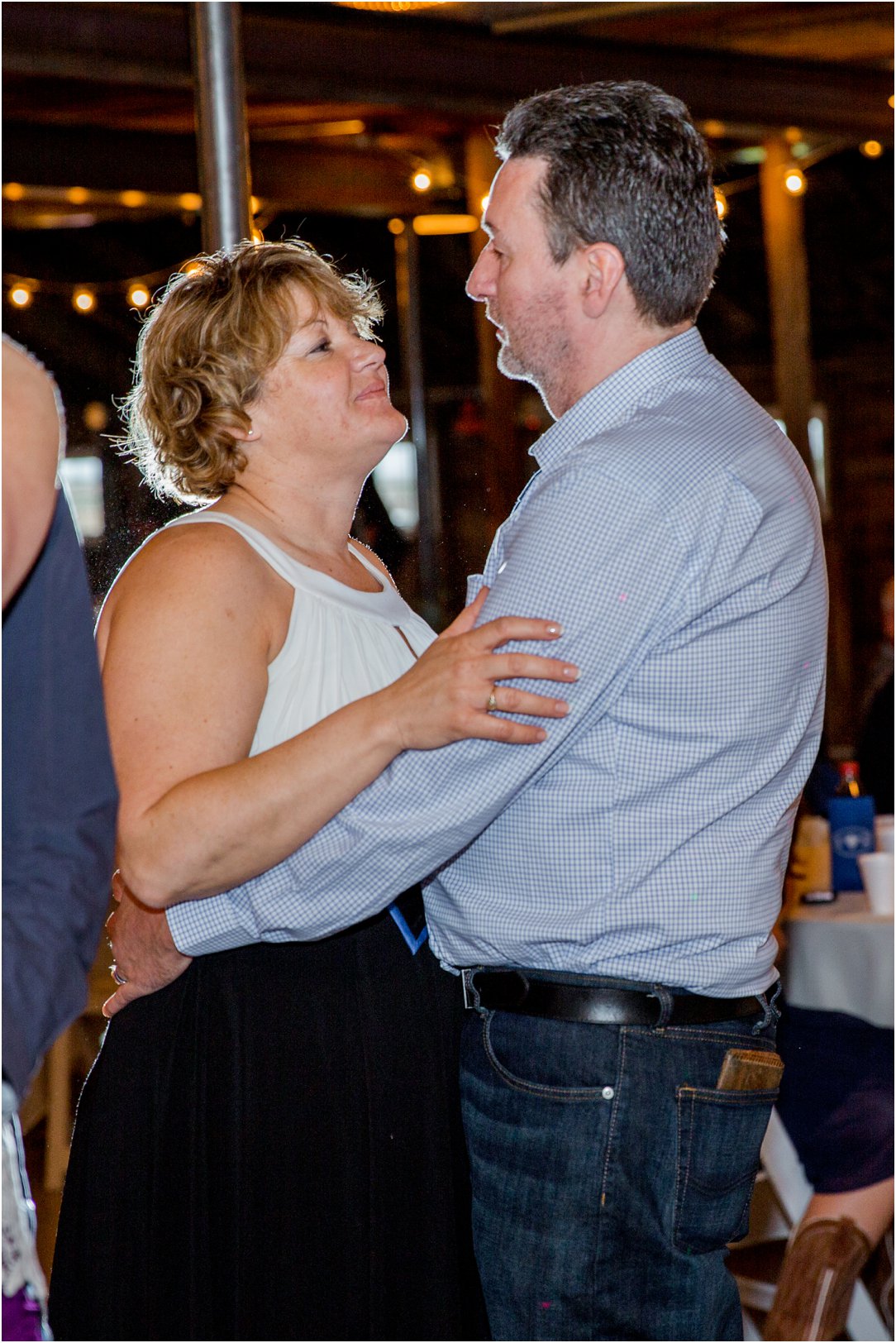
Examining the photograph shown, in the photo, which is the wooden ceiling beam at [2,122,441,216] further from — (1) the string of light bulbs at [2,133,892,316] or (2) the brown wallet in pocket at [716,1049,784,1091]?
(2) the brown wallet in pocket at [716,1049,784,1091]

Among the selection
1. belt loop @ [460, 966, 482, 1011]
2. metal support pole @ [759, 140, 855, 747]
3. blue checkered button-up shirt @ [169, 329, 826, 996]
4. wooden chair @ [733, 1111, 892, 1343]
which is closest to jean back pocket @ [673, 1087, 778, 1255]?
blue checkered button-up shirt @ [169, 329, 826, 996]

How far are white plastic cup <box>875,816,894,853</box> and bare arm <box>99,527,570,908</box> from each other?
255 centimetres

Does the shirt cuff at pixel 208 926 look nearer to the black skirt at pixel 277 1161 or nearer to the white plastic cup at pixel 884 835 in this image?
the black skirt at pixel 277 1161

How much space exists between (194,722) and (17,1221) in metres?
0.63

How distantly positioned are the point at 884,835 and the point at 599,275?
2.62 meters

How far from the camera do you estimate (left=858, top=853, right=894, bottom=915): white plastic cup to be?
11.4 feet

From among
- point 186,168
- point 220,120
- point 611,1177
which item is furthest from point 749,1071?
point 186,168

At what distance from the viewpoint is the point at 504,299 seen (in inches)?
60.3

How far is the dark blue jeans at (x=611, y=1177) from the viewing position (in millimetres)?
1382

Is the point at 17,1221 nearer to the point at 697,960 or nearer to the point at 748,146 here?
the point at 697,960

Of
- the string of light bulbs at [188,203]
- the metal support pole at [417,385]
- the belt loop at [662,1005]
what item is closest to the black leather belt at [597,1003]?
the belt loop at [662,1005]

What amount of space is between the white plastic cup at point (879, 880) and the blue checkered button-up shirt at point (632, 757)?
2.15m

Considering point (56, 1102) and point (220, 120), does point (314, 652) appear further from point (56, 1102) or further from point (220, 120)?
point (56, 1102)

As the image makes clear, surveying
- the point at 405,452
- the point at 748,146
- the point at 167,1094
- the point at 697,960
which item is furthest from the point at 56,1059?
the point at 748,146
